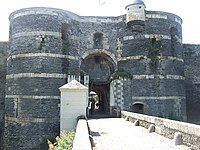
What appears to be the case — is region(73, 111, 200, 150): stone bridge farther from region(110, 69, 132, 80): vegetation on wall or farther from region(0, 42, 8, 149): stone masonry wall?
region(0, 42, 8, 149): stone masonry wall

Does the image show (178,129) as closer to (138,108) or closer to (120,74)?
(120,74)

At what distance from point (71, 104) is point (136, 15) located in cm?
1230

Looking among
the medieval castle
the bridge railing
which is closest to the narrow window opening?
the medieval castle

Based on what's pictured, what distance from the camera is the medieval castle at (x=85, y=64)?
19.8 meters

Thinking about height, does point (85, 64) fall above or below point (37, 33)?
below

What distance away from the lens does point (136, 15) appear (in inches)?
866

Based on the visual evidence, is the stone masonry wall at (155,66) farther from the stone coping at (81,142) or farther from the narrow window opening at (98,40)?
the stone coping at (81,142)

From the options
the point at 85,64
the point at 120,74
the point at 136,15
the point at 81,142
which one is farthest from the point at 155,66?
the point at 81,142

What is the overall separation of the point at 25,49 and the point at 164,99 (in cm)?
1052

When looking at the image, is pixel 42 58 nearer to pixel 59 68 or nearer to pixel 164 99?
pixel 59 68

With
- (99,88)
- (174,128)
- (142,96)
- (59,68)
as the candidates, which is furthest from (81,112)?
(99,88)

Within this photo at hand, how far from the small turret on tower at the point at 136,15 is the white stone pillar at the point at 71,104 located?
11.5 m

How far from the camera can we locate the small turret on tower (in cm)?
2202

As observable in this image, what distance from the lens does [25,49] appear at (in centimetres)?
2039
